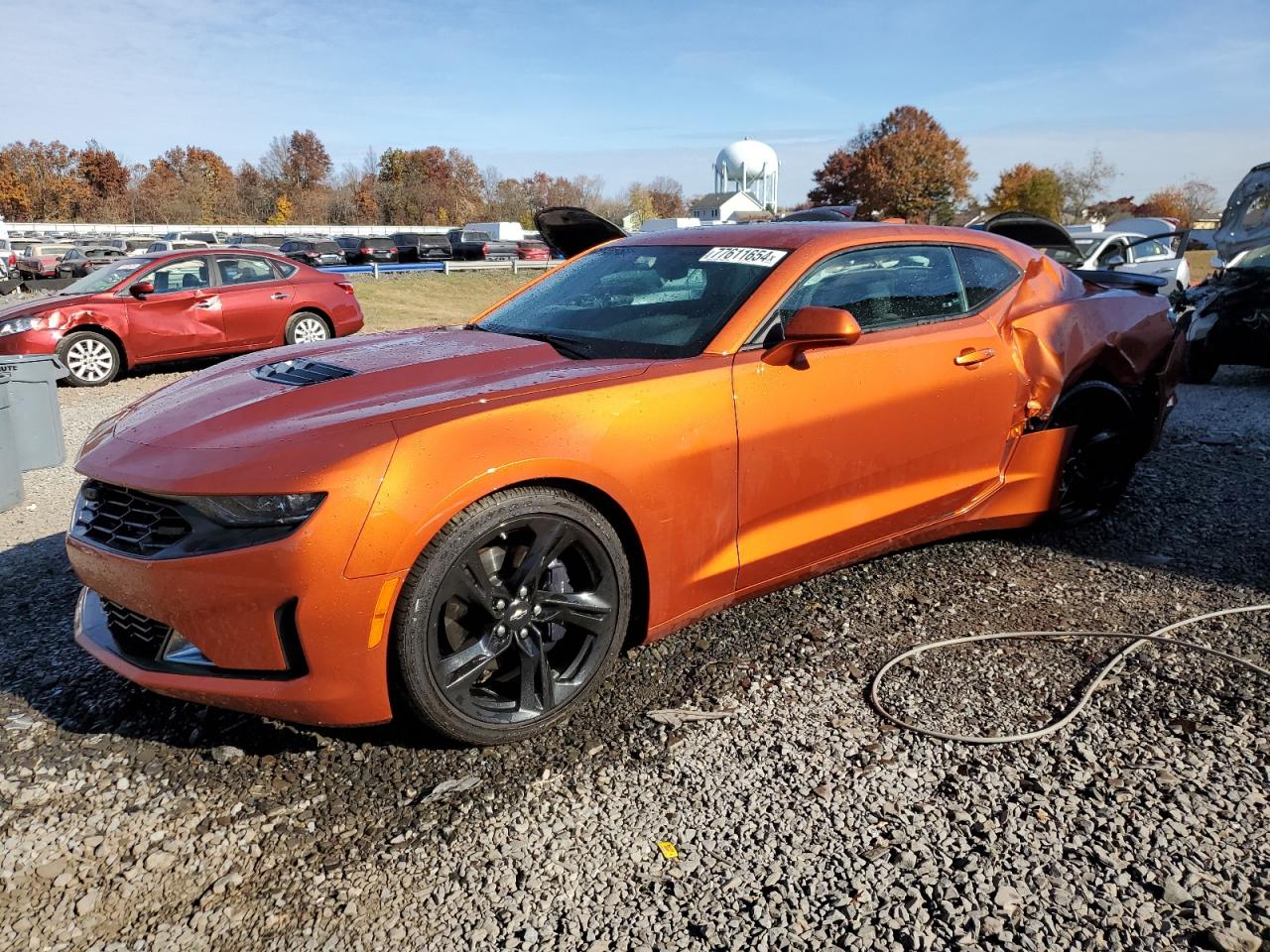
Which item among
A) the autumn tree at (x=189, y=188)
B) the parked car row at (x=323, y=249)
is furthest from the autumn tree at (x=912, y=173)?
the autumn tree at (x=189, y=188)

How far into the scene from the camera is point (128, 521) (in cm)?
265

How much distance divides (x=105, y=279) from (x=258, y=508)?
10127 millimetres

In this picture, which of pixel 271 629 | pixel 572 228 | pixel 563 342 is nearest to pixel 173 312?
pixel 572 228

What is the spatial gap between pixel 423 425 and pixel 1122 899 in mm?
2099

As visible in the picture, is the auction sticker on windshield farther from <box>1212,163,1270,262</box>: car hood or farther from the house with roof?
the house with roof

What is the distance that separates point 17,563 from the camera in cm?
444

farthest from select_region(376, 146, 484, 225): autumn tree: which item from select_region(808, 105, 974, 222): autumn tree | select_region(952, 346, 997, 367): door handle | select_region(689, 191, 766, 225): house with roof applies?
select_region(952, 346, 997, 367): door handle

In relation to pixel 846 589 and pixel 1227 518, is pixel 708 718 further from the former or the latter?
pixel 1227 518

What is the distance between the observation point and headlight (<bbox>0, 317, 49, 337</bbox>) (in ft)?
32.0

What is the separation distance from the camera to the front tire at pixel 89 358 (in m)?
10.1

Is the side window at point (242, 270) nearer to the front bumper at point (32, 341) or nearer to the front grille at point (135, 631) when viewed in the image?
the front bumper at point (32, 341)

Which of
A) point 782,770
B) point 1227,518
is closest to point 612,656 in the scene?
point 782,770

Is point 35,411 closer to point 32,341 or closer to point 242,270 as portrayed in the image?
point 32,341

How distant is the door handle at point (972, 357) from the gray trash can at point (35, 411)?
5.98 m
